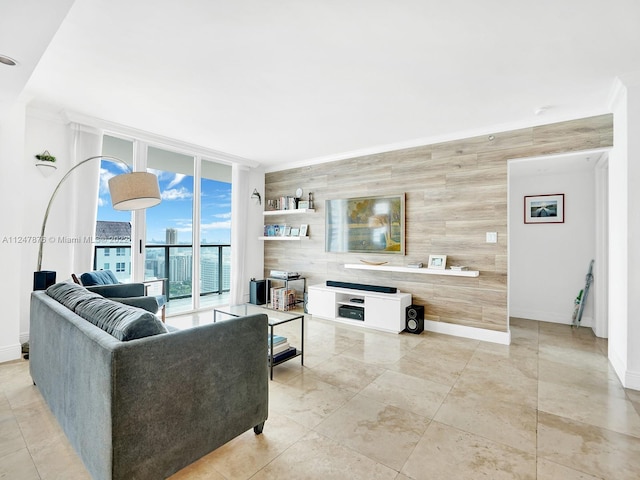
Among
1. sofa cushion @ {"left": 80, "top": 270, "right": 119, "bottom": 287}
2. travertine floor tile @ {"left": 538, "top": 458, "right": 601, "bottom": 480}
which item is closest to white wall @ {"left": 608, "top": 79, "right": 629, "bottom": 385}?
travertine floor tile @ {"left": 538, "top": 458, "right": 601, "bottom": 480}

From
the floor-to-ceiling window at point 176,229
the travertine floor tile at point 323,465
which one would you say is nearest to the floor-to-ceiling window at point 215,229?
the floor-to-ceiling window at point 176,229

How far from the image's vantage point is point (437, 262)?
13.3 feet

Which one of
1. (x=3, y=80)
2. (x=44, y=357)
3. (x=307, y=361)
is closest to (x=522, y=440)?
(x=307, y=361)

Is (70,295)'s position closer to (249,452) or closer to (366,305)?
(249,452)

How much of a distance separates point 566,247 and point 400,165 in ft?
8.61

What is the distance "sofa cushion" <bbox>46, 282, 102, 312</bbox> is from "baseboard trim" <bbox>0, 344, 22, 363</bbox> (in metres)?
1.37

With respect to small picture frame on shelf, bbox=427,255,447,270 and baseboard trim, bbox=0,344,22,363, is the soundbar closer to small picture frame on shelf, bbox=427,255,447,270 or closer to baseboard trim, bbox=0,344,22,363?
small picture frame on shelf, bbox=427,255,447,270

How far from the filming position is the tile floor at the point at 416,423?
1.66 meters

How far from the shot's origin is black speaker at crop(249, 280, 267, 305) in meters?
5.52

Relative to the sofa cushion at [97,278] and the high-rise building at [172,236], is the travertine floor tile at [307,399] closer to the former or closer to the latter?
the sofa cushion at [97,278]

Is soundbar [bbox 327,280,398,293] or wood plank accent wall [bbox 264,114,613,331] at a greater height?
wood plank accent wall [bbox 264,114,613,331]

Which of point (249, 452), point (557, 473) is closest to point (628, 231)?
point (557, 473)

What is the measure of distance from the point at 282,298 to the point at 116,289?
2.60 metres

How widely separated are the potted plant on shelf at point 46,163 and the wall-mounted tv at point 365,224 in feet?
11.3
